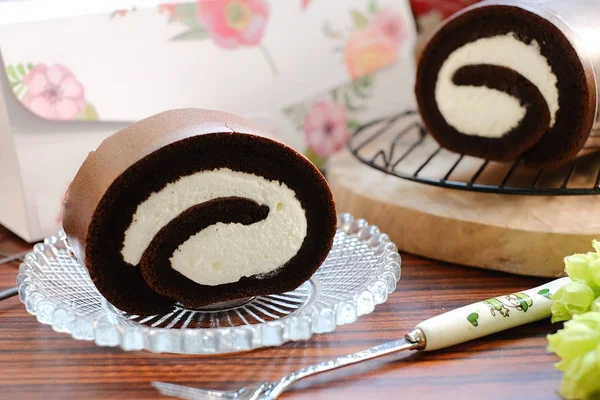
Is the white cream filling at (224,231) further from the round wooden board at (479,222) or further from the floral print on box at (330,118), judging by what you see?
the floral print on box at (330,118)

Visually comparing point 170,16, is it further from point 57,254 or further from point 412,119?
point 412,119

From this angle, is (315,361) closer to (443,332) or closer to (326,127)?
(443,332)

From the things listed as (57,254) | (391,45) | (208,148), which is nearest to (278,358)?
(208,148)

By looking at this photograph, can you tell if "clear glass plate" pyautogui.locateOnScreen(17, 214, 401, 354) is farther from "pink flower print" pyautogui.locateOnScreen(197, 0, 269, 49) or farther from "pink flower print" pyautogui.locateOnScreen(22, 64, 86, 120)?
"pink flower print" pyautogui.locateOnScreen(197, 0, 269, 49)

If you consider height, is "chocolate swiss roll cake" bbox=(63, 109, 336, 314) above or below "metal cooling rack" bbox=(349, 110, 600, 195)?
above

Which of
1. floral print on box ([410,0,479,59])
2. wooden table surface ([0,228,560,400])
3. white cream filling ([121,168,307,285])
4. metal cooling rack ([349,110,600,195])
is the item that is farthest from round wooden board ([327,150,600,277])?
floral print on box ([410,0,479,59])

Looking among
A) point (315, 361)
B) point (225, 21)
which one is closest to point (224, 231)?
point (315, 361)

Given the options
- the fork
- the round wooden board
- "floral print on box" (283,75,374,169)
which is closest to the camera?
the fork
